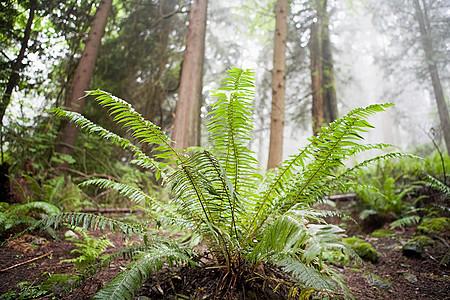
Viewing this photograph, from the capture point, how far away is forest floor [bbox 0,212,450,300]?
181cm

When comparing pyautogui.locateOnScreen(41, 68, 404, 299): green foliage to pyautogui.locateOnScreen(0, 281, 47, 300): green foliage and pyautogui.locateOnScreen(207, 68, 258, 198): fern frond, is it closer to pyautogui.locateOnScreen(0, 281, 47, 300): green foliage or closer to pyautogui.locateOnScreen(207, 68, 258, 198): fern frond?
pyautogui.locateOnScreen(207, 68, 258, 198): fern frond

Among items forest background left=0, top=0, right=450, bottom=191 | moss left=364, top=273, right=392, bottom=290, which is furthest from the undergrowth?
moss left=364, top=273, right=392, bottom=290

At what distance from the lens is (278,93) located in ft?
17.1

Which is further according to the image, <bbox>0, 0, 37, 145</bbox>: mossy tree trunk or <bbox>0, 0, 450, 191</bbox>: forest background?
<bbox>0, 0, 450, 191</bbox>: forest background

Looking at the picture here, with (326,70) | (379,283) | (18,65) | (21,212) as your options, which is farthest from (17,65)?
(326,70)

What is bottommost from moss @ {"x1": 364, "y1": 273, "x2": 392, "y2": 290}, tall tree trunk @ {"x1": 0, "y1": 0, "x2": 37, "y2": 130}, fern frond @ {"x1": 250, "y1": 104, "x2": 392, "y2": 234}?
moss @ {"x1": 364, "y1": 273, "x2": 392, "y2": 290}

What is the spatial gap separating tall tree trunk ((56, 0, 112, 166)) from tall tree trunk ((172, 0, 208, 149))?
1.99 metres

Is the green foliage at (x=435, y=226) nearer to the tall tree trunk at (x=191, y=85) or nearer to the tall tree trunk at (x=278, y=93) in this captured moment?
the tall tree trunk at (x=278, y=93)

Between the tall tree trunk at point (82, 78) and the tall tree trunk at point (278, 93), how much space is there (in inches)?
153

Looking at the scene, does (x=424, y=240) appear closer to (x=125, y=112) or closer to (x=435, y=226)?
(x=435, y=226)

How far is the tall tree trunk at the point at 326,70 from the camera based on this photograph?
24.6 ft

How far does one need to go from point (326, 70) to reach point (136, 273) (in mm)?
8075

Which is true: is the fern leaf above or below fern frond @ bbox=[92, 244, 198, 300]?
above

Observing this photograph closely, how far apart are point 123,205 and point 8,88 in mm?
2782
